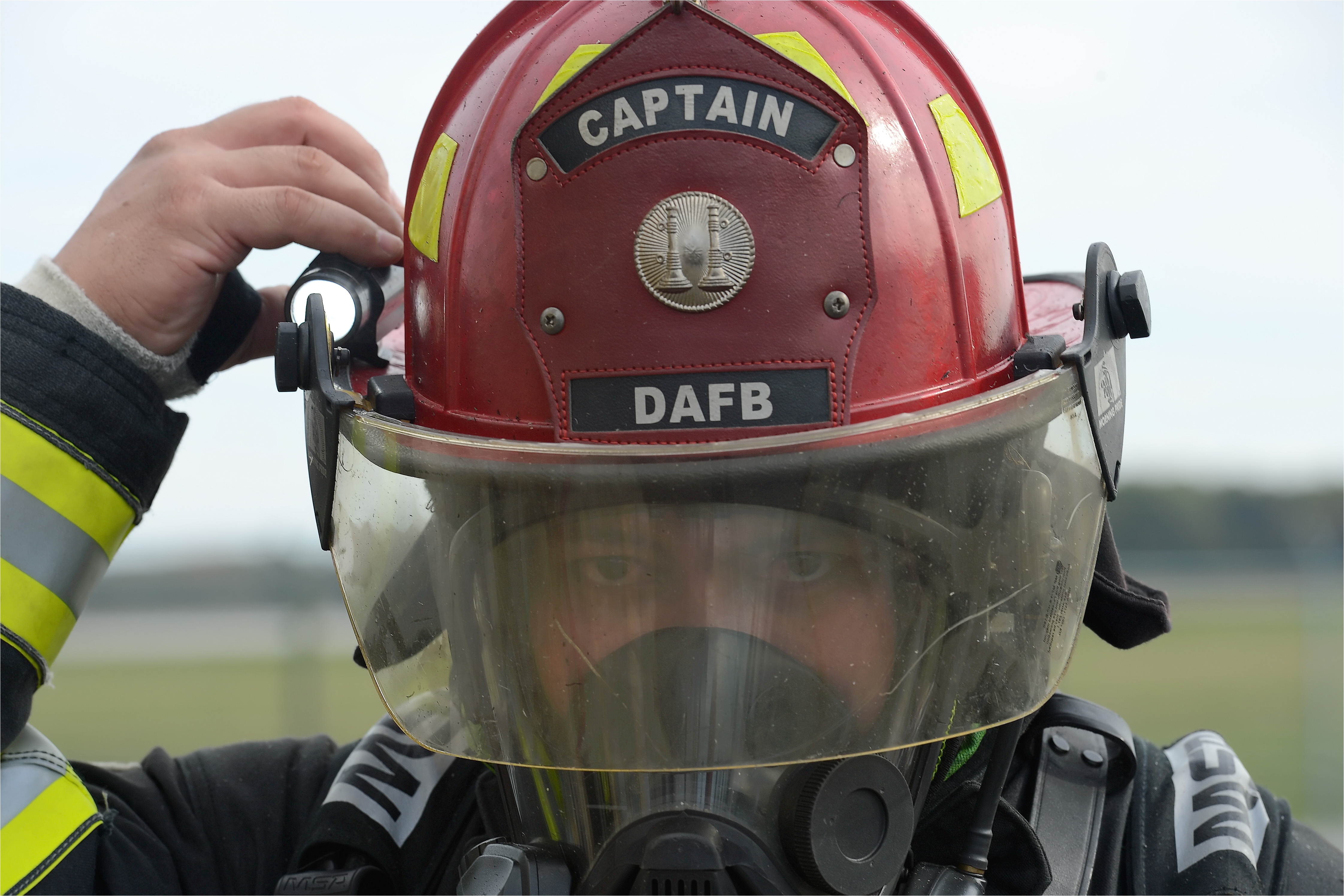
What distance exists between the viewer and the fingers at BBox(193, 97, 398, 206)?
1965 millimetres

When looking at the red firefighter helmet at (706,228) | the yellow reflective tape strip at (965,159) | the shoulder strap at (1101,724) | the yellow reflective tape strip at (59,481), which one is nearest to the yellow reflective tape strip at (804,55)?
the red firefighter helmet at (706,228)

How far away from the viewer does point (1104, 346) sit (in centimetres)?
148

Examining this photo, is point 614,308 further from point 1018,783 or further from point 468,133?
point 1018,783

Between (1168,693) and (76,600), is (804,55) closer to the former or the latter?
(76,600)

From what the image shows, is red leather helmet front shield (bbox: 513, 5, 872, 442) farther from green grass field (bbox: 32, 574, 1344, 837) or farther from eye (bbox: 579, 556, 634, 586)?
green grass field (bbox: 32, 574, 1344, 837)

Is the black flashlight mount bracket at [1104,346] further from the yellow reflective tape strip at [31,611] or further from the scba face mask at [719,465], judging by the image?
the yellow reflective tape strip at [31,611]

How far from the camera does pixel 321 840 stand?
1.81 m

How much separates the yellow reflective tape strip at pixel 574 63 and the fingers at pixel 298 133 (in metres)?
0.60

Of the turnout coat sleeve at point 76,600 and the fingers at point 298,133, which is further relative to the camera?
the fingers at point 298,133

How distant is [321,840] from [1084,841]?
1132 millimetres

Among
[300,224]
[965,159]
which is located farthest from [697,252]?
[300,224]

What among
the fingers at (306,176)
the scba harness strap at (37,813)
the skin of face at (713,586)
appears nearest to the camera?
the skin of face at (713,586)

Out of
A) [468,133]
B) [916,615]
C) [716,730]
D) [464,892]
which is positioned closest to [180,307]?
[468,133]

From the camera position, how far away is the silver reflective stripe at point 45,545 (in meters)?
1.80
